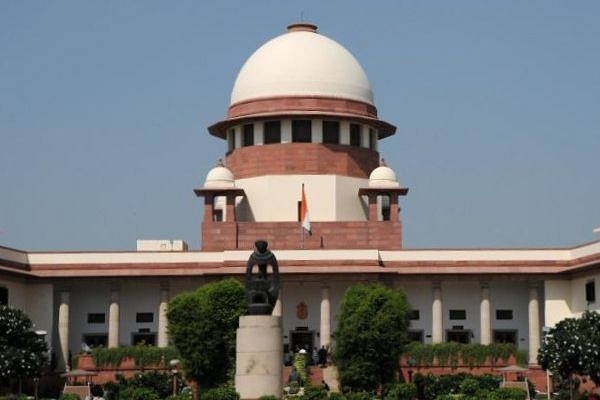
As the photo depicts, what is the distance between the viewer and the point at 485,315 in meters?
59.8

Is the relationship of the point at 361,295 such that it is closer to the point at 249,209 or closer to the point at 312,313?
the point at 312,313

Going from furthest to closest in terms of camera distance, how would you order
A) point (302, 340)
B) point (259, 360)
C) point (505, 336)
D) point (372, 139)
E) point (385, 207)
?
point (372, 139) → point (385, 207) → point (505, 336) → point (302, 340) → point (259, 360)

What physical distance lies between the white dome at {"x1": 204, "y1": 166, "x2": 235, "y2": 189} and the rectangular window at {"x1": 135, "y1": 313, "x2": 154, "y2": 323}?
6.66 metres

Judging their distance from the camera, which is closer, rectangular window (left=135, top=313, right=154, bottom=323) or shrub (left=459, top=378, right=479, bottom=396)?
shrub (left=459, top=378, right=479, bottom=396)

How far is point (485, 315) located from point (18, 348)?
22425 mm

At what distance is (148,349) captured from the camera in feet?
190

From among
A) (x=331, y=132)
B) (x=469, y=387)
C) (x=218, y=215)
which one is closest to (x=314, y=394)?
(x=469, y=387)

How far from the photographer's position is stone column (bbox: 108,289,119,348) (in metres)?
60.1

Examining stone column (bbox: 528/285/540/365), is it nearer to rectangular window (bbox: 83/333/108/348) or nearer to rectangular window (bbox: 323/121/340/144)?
rectangular window (bbox: 323/121/340/144)

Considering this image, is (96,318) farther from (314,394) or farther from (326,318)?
(314,394)

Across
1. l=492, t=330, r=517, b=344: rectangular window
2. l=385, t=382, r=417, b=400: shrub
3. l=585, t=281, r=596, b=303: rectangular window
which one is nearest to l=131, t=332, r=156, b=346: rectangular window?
l=492, t=330, r=517, b=344: rectangular window

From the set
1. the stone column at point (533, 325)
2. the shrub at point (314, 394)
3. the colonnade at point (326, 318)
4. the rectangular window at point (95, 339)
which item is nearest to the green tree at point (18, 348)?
the shrub at point (314, 394)

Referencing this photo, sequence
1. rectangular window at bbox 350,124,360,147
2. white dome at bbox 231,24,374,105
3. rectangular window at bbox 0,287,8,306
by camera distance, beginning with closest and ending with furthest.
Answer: rectangular window at bbox 0,287,8,306, white dome at bbox 231,24,374,105, rectangular window at bbox 350,124,360,147

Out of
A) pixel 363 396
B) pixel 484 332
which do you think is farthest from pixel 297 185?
pixel 363 396
